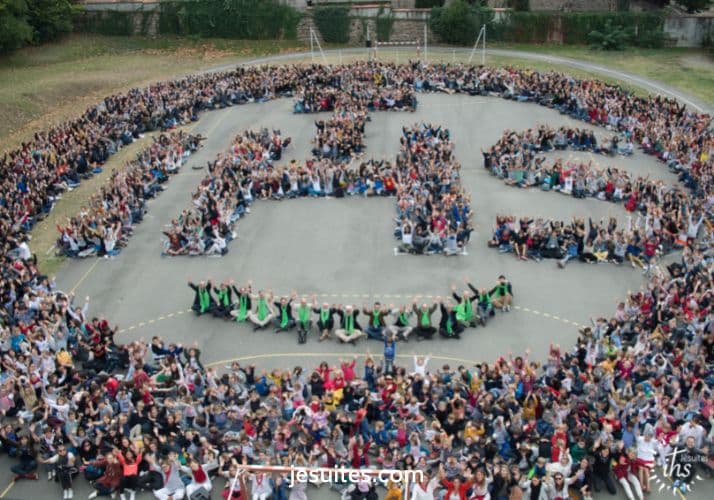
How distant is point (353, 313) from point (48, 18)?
59.7m

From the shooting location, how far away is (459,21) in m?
69.6

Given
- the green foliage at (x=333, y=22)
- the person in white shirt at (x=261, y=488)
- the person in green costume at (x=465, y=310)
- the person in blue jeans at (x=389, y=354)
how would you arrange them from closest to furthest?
the person in white shirt at (x=261, y=488)
the person in blue jeans at (x=389, y=354)
the person in green costume at (x=465, y=310)
the green foliage at (x=333, y=22)

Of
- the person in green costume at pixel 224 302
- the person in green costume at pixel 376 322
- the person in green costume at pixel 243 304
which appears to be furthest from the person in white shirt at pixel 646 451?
the person in green costume at pixel 224 302

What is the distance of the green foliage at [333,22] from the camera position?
73750mm

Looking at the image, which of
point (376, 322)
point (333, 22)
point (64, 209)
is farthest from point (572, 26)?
point (376, 322)

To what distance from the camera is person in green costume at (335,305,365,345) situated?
2173 centimetres

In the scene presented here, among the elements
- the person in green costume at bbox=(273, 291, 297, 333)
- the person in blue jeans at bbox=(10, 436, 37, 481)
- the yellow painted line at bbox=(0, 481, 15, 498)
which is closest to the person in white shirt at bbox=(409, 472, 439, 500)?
the person in green costume at bbox=(273, 291, 297, 333)

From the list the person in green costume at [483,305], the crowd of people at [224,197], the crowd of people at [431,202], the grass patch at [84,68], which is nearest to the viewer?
the person in green costume at [483,305]

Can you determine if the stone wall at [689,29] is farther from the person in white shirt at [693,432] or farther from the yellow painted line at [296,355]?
the person in white shirt at [693,432]

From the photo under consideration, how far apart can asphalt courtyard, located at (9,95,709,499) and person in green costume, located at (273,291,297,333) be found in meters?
0.40

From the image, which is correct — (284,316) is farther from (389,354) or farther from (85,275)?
(85,275)

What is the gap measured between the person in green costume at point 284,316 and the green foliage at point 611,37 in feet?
177

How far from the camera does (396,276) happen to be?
2575 cm

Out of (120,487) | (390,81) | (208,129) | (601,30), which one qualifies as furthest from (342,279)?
(601,30)
